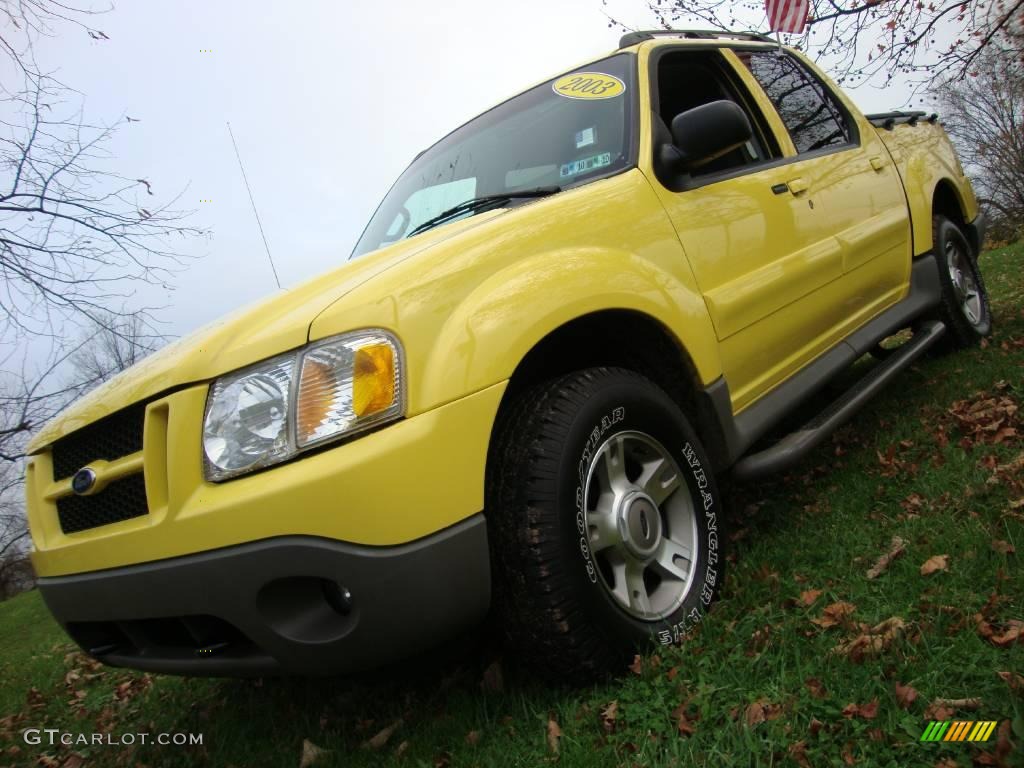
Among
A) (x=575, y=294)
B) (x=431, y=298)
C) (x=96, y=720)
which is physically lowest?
(x=96, y=720)

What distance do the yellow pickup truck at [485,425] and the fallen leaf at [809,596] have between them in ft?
0.92

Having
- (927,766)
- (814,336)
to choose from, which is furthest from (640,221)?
(927,766)

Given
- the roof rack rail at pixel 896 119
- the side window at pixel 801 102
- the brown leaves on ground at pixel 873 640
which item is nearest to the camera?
the brown leaves on ground at pixel 873 640

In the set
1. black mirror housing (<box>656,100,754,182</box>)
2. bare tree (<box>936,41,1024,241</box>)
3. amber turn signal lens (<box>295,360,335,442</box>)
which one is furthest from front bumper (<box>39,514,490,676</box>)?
bare tree (<box>936,41,1024,241</box>)

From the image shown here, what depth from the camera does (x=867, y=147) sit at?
3.80m

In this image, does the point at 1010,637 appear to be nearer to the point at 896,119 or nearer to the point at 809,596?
the point at 809,596

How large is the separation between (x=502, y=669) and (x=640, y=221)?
1488mm

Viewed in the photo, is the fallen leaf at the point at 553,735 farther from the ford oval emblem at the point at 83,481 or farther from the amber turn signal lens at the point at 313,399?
the ford oval emblem at the point at 83,481

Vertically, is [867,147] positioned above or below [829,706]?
above

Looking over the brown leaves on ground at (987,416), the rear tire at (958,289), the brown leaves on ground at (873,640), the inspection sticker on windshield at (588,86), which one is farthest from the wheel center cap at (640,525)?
the rear tire at (958,289)

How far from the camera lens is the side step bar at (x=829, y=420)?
2.59m

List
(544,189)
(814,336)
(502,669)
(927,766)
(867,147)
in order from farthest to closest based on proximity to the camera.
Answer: (867,147) < (814,336) < (544,189) < (502,669) < (927,766)

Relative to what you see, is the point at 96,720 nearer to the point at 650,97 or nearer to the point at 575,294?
the point at 575,294

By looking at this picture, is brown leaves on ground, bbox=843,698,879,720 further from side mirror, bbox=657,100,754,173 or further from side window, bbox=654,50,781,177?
side window, bbox=654,50,781,177
